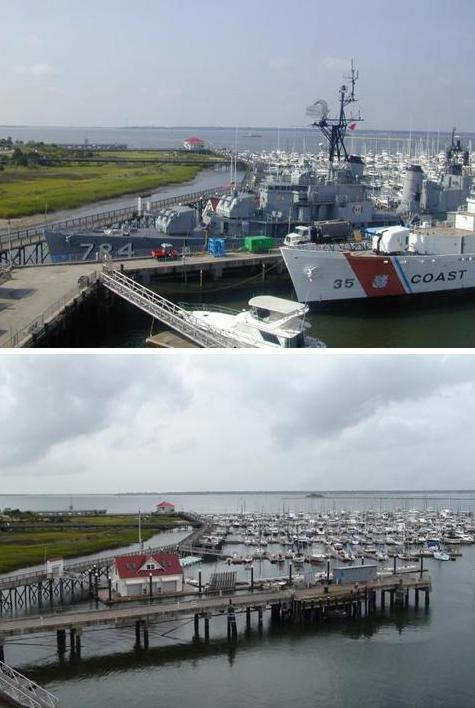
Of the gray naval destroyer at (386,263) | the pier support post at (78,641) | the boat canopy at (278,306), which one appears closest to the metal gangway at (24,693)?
the pier support post at (78,641)

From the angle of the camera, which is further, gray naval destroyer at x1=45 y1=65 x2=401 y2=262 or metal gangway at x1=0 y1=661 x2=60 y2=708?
gray naval destroyer at x1=45 y1=65 x2=401 y2=262

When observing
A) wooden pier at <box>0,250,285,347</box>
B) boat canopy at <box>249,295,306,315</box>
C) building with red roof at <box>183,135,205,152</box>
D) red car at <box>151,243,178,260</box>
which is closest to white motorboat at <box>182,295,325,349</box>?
boat canopy at <box>249,295,306,315</box>

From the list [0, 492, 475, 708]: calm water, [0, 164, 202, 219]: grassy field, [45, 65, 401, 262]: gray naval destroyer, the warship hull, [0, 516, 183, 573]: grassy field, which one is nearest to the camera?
[0, 492, 475, 708]: calm water

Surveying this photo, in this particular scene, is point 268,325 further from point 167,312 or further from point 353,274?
point 353,274

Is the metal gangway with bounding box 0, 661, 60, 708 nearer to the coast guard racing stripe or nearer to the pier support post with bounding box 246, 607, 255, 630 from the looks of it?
A: the pier support post with bounding box 246, 607, 255, 630

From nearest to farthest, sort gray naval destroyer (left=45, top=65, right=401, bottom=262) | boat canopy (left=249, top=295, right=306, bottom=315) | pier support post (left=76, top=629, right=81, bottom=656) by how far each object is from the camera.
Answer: pier support post (left=76, top=629, right=81, bottom=656)
boat canopy (left=249, top=295, right=306, bottom=315)
gray naval destroyer (left=45, top=65, right=401, bottom=262)

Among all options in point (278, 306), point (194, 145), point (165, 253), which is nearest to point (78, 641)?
point (278, 306)

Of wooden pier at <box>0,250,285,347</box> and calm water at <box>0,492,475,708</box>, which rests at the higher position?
wooden pier at <box>0,250,285,347</box>
